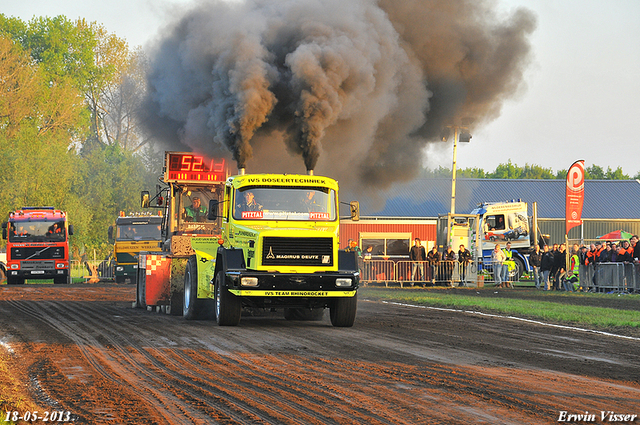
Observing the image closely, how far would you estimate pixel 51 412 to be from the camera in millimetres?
7090

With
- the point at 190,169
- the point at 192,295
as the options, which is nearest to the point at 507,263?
the point at 190,169

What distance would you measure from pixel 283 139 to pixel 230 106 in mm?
1857

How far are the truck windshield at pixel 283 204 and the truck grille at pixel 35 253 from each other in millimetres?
25297

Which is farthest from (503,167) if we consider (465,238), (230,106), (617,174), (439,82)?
(230,106)

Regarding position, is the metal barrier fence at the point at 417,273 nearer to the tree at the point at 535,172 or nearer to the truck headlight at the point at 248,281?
the truck headlight at the point at 248,281

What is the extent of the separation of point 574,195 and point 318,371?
21153 mm

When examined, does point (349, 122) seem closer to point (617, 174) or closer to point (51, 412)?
point (51, 412)

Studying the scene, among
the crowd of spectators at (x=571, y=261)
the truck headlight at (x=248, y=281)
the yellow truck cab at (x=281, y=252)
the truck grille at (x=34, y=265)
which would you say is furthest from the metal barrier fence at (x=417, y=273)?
the truck headlight at (x=248, y=281)

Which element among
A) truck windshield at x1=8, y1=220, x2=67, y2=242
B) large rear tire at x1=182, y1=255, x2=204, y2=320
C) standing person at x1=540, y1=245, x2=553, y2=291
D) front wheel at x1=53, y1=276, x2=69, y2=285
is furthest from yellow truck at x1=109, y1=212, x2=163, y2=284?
large rear tire at x1=182, y1=255, x2=204, y2=320

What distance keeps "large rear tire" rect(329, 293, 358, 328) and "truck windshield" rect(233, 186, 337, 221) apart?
153cm

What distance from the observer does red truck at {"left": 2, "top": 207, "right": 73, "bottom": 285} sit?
37375 mm

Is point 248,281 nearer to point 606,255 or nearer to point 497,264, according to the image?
point 606,255

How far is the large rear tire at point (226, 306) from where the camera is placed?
14.7 meters

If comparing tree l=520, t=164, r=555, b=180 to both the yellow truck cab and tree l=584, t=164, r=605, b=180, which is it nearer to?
tree l=584, t=164, r=605, b=180
